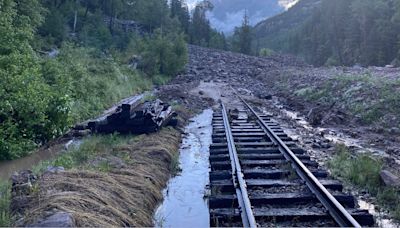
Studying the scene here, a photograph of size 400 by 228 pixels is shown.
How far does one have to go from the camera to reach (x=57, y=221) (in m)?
5.46

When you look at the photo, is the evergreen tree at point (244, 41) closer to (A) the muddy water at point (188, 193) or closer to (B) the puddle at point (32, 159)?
(A) the muddy water at point (188, 193)

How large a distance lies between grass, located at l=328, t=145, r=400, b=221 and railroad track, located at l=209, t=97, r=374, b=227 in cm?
66

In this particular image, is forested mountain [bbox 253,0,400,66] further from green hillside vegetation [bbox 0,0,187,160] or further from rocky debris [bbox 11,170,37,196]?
rocky debris [bbox 11,170,37,196]

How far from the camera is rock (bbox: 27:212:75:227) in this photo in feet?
17.7

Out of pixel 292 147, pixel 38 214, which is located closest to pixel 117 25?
pixel 292 147

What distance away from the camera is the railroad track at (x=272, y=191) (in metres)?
6.44

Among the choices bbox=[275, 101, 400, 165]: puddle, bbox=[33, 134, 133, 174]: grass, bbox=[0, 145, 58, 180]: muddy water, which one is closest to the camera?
bbox=[33, 134, 133, 174]: grass

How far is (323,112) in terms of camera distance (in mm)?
19047

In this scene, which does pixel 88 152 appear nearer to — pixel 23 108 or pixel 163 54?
pixel 23 108

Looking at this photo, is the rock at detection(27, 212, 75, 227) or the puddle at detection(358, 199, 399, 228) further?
the puddle at detection(358, 199, 399, 228)

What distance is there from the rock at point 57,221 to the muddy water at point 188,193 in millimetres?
1693

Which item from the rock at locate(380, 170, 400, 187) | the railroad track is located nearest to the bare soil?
the railroad track

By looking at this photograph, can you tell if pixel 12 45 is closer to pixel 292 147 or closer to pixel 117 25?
pixel 292 147

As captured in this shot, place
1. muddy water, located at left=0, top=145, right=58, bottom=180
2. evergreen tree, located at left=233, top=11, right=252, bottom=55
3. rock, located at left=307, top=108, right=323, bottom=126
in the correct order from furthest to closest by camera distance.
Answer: evergreen tree, located at left=233, top=11, right=252, bottom=55
rock, located at left=307, top=108, right=323, bottom=126
muddy water, located at left=0, top=145, right=58, bottom=180
